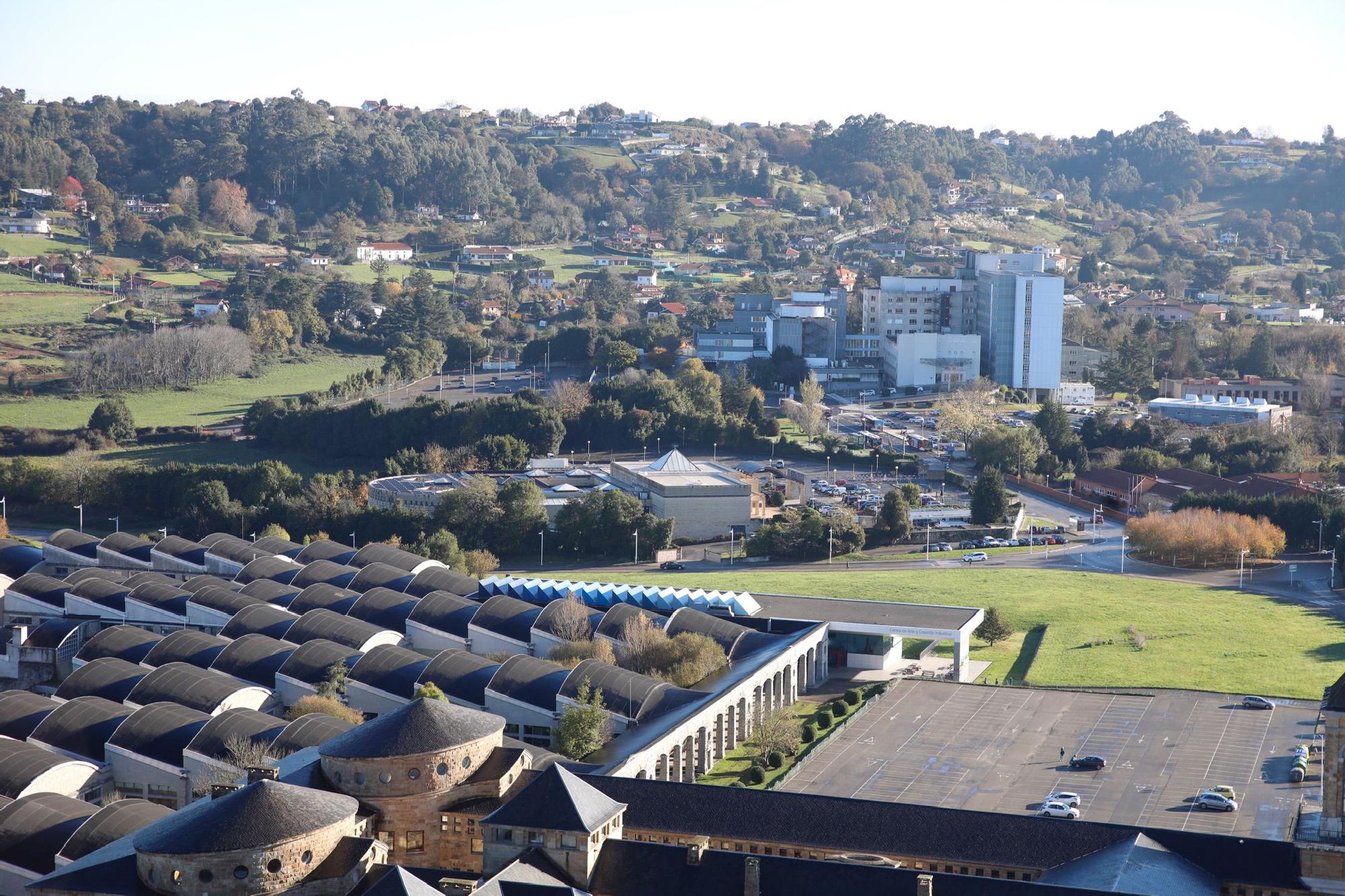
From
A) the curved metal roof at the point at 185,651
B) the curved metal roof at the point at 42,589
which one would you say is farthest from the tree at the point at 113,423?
the curved metal roof at the point at 185,651

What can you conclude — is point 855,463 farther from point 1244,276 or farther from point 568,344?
point 1244,276

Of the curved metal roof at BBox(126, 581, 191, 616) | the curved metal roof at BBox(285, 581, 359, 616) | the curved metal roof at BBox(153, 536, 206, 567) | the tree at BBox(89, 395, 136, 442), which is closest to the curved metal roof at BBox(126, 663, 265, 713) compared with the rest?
the curved metal roof at BBox(285, 581, 359, 616)

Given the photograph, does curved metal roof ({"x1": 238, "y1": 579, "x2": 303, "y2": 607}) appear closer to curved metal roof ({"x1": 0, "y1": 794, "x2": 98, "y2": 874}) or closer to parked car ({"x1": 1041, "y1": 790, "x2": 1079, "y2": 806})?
curved metal roof ({"x1": 0, "y1": 794, "x2": 98, "y2": 874})

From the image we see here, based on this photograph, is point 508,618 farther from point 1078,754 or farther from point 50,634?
point 1078,754

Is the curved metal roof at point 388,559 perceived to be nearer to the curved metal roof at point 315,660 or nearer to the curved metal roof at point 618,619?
the curved metal roof at point 618,619

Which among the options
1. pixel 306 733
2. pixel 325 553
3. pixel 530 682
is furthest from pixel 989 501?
pixel 306 733
